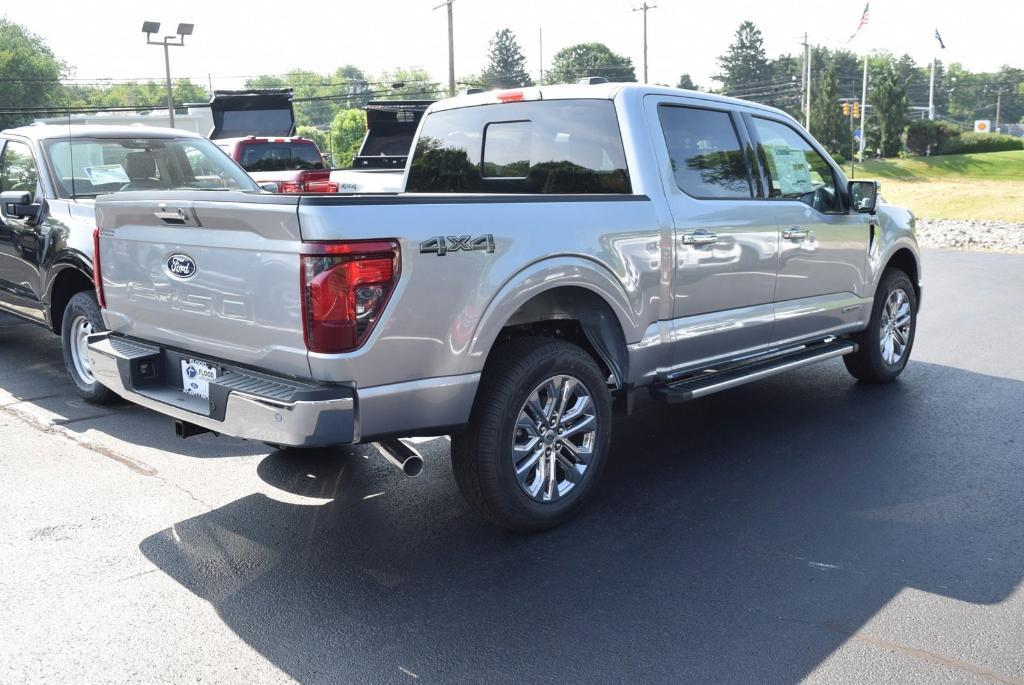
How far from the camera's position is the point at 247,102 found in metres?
25.3

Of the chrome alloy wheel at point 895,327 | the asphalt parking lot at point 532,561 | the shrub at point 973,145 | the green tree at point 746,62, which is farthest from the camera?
the green tree at point 746,62

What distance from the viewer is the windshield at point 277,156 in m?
19.1

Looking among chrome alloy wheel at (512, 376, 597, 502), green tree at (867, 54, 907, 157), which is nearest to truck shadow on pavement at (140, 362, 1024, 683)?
chrome alloy wheel at (512, 376, 597, 502)

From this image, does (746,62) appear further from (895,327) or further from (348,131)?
(895,327)

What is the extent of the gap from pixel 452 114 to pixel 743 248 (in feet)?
6.49

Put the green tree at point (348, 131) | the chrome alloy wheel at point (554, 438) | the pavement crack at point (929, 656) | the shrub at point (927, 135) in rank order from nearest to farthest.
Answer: the pavement crack at point (929, 656)
the chrome alloy wheel at point (554, 438)
the shrub at point (927, 135)
the green tree at point (348, 131)

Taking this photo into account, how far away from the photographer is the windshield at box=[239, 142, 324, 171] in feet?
62.5

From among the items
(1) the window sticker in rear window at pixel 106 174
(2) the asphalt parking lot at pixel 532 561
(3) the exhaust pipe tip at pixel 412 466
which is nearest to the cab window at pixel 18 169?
(1) the window sticker in rear window at pixel 106 174

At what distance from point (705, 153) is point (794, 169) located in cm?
104

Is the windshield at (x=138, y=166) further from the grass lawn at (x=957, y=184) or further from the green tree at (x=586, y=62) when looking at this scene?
the green tree at (x=586, y=62)

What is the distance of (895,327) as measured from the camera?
7.26 m

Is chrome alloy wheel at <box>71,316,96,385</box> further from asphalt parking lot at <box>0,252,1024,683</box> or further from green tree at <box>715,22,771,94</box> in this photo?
green tree at <box>715,22,771,94</box>

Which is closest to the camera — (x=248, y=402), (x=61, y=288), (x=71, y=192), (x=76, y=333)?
(x=248, y=402)

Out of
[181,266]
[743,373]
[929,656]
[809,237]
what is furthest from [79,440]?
[929,656]
